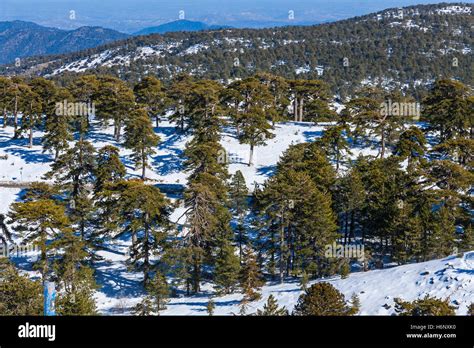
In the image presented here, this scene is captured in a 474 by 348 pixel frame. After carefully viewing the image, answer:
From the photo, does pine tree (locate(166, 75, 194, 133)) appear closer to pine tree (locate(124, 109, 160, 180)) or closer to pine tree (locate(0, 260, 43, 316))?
pine tree (locate(124, 109, 160, 180))

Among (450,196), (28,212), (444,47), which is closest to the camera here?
(28,212)

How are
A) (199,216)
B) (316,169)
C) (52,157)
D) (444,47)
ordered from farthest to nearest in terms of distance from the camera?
1. (444,47)
2. (52,157)
3. (316,169)
4. (199,216)

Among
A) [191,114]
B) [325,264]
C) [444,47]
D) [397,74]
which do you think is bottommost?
[325,264]

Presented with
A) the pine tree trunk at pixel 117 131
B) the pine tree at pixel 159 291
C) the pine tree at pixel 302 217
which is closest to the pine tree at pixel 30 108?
the pine tree trunk at pixel 117 131

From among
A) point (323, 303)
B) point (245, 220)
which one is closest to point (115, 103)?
point (245, 220)

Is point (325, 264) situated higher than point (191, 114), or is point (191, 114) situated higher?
point (191, 114)

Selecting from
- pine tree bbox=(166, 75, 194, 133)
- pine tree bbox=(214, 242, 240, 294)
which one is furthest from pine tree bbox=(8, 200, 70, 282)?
pine tree bbox=(166, 75, 194, 133)

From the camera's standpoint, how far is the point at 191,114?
2564 inches

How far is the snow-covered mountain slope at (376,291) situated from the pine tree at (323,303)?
194 inches

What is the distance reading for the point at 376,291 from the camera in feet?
94.8

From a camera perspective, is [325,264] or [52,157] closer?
[325,264]
